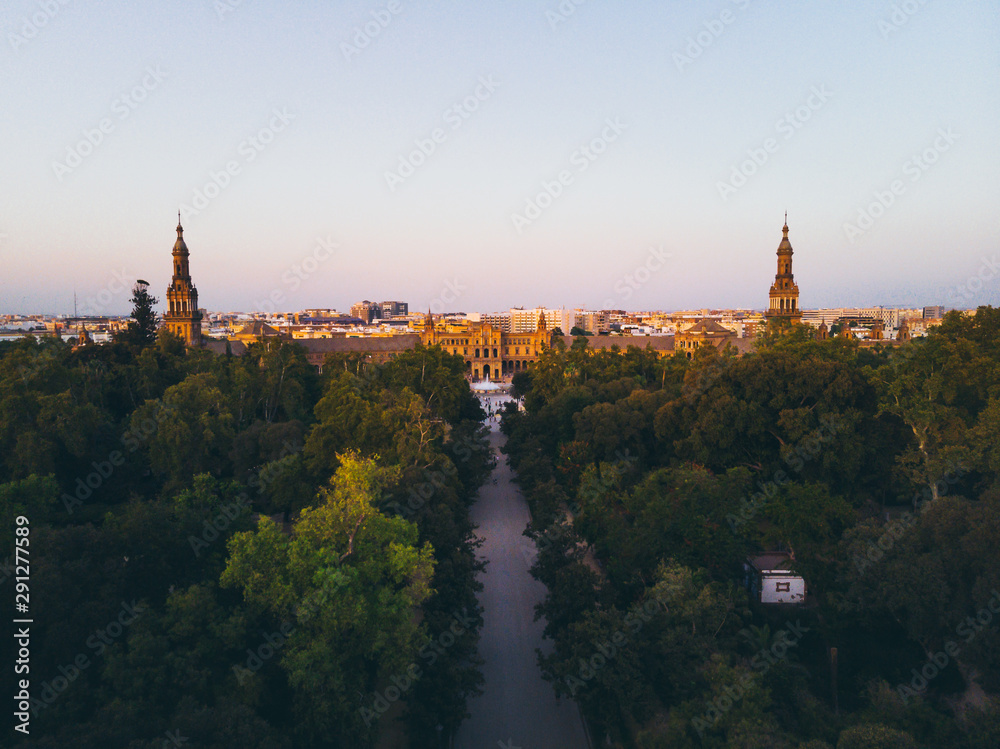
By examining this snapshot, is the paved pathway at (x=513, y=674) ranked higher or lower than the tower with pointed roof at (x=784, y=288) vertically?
lower

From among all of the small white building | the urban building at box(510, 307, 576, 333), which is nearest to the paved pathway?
the small white building

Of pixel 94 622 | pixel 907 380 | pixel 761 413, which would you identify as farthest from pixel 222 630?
pixel 907 380

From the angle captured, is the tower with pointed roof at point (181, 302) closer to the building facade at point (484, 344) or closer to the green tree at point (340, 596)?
the building facade at point (484, 344)

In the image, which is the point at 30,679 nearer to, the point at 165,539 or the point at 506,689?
the point at 165,539

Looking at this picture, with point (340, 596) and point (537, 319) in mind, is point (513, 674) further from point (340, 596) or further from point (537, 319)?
point (537, 319)

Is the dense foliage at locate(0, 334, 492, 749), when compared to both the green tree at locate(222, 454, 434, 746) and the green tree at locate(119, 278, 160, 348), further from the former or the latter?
the green tree at locate(119, 278, 160, 348)

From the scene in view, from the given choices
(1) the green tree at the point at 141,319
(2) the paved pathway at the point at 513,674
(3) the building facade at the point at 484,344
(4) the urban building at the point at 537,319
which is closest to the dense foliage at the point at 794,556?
(2) the paved pathway at the point at 513,674
